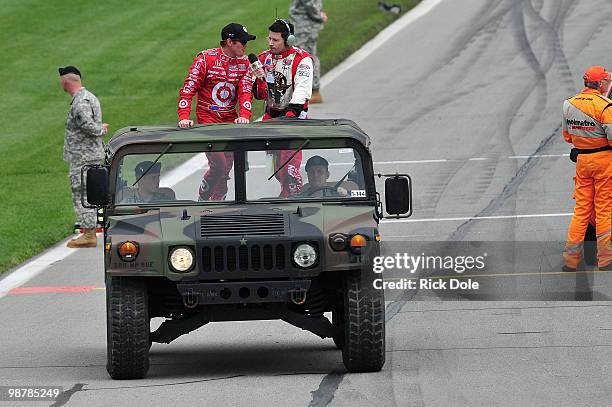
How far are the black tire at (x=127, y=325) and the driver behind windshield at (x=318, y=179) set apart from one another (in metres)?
1.46

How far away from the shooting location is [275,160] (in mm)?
11172

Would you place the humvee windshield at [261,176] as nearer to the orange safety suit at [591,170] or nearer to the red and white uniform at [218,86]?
the red and white uniform at [218,86]

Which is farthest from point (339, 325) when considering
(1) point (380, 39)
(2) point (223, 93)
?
(1) point (380, 39)

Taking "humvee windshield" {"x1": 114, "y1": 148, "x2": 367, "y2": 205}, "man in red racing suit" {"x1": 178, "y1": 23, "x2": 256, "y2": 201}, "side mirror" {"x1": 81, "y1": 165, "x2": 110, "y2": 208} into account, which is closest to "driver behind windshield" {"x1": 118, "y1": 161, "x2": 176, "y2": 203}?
"humvee windshield" {"x1": 114, "y1": 148, "x2": 367, "y2": 205}

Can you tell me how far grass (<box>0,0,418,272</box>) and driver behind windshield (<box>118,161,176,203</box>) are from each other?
24.7 ft

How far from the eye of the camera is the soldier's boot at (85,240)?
17609 millimetres

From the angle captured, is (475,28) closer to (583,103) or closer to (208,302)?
(583,103)

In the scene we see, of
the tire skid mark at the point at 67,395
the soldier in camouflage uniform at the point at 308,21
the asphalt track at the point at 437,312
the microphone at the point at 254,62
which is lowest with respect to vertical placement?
the tire skid mark at the point at 67,395

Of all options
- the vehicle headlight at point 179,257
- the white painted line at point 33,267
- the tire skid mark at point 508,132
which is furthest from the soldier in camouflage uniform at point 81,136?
the vehicle headlight at point 179,257

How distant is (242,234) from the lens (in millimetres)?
10477

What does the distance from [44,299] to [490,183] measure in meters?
7.13

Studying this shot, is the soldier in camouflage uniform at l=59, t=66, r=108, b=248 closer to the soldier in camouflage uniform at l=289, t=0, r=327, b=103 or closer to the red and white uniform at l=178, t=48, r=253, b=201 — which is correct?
the red and white uniform at l=178, t=48, r=253, b=201

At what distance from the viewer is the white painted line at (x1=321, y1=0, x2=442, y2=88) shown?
27.9 m

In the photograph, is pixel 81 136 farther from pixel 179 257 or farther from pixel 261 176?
pixel 179 257
